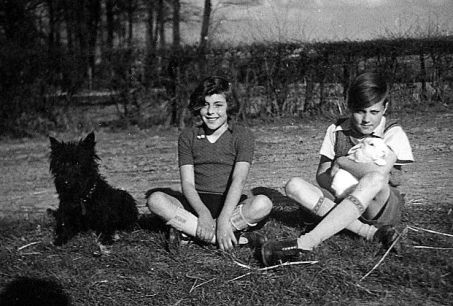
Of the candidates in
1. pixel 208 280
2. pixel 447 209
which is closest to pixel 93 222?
pixel 208 280

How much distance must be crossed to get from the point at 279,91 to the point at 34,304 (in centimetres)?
892

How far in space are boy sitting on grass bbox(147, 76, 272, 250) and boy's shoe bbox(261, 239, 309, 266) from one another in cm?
35

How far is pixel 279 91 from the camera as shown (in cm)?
1180

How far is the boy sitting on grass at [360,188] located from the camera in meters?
3.74

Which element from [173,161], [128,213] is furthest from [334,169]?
[173,161]

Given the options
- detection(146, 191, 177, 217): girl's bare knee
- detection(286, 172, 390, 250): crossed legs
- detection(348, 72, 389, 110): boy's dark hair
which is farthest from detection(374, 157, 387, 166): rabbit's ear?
detection(146, 191, 177, 217): girl's bare knee

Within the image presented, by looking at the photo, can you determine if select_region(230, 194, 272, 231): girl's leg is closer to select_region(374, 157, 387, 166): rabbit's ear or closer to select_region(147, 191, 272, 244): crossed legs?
select_region(147, 191, 272, 244): crossed legs

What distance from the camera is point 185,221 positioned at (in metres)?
4.21

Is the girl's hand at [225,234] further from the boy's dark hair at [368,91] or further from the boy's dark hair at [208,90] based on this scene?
the boy's dark hair at [368,91]

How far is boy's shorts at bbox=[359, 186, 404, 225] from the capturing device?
4.03 metres

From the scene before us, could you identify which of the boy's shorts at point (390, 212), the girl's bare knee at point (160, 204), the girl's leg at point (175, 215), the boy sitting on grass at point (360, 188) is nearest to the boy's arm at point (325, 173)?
the boy sitting on grass at point (360, 188)

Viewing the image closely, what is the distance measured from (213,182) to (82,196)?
105cm

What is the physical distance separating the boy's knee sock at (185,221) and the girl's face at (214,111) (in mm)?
706

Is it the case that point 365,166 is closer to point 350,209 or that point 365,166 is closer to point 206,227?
point 350,209
